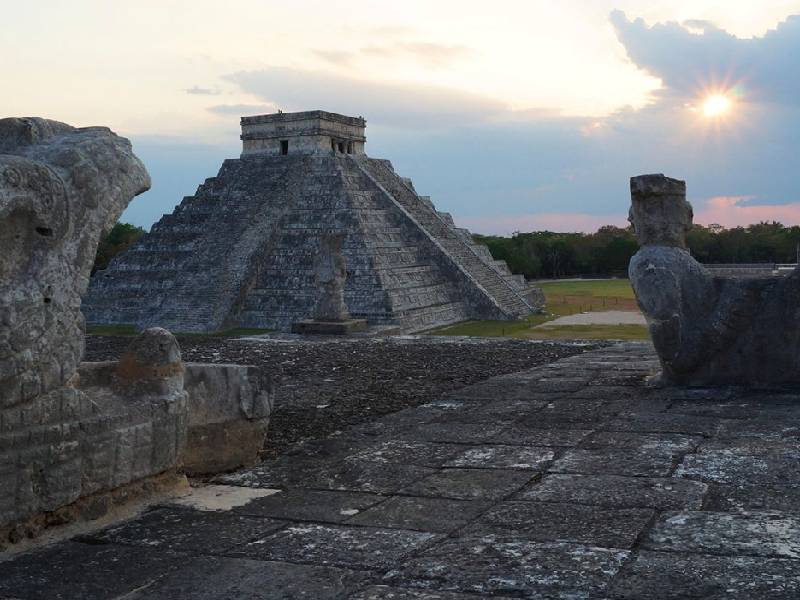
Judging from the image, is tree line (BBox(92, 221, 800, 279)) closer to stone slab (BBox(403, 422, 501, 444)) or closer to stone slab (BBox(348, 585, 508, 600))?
stone slab (BBox(403, 422, 501, 444))

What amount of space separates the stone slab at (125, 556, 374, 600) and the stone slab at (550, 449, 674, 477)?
1.92 meters

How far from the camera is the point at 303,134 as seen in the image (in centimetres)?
3269

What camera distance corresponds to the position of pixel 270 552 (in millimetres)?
3941

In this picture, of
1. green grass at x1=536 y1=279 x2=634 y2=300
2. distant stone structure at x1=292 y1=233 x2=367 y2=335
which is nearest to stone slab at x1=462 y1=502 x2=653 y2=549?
distant stone structure at x1=292 y1=233 x2=367 y2=335

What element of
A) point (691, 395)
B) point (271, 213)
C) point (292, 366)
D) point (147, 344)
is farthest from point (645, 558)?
point (271, 213)

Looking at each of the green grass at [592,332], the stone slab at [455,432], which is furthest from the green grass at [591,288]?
the stone slab at [455,432]

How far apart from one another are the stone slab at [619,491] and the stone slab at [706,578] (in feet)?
2.41

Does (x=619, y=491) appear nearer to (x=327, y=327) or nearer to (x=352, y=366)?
(x=352, y=366)

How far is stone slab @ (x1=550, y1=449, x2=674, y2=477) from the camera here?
5.12 meters

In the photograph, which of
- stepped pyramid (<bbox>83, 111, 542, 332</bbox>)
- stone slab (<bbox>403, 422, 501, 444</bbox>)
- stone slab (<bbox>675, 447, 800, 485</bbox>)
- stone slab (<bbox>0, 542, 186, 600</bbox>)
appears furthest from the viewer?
stepped pyramid (<bbox>83, 111, 542, 332</bbox>)

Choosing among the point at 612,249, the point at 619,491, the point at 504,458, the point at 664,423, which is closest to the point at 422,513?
the point at 619,491

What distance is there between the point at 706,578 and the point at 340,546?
58.0 inches

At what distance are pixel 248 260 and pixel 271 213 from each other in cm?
254

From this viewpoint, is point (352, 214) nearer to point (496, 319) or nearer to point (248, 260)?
point (248, 260)
